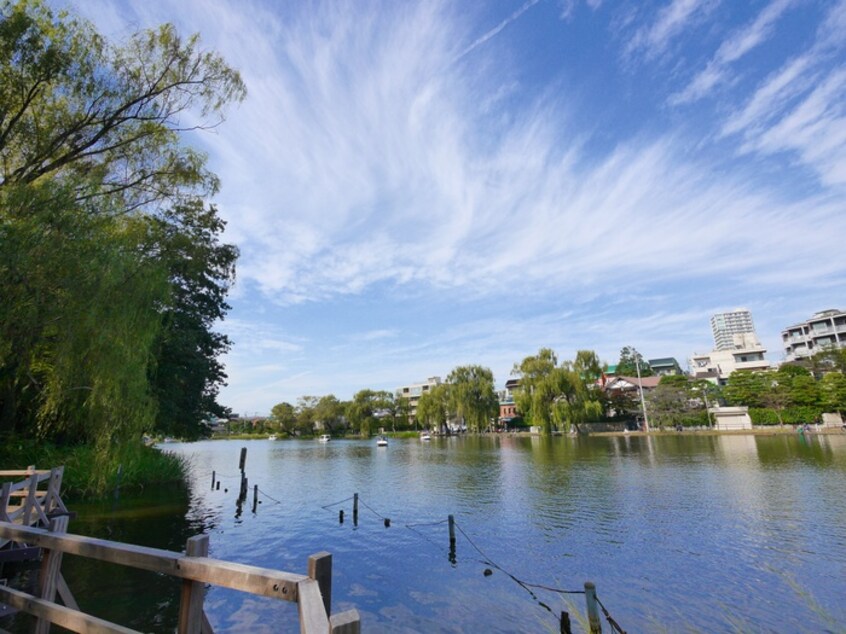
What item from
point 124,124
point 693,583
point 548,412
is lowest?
point 693,583

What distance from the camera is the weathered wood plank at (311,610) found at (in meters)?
1.90

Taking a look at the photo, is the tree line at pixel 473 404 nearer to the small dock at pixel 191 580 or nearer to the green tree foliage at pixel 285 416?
the green tree foliage at pixel 285 416

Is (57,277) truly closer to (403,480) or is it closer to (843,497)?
(403,480)

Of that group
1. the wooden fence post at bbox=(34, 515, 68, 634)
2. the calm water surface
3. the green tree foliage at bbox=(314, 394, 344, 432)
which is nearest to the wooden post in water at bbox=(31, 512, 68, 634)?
the wooden fence post at bbox=(34, 515, 68, 634)

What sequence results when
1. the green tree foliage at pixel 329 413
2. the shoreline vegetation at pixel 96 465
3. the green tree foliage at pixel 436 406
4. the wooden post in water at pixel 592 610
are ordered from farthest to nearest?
1. the green tree foliage at pixel 329 413
2. the green tree foliage at pixel 436 406
3. the shoreline vegetation at pixel 96 465
4. the wooden post in water at pixel 592 610

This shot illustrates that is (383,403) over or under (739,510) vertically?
over

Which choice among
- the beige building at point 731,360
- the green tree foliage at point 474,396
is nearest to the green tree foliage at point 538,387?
the green tree foliage at point 474,396

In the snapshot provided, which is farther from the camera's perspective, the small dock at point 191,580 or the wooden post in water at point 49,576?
the wooden post in water at point 49,576

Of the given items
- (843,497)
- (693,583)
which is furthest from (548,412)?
(693,583)

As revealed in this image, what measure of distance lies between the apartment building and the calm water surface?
202 feet

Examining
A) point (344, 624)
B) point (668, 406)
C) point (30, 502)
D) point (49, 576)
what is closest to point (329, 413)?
point (668, 406)

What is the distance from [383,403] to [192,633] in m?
94.9

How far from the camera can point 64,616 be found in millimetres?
3590

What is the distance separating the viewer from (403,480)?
91.0 ft
